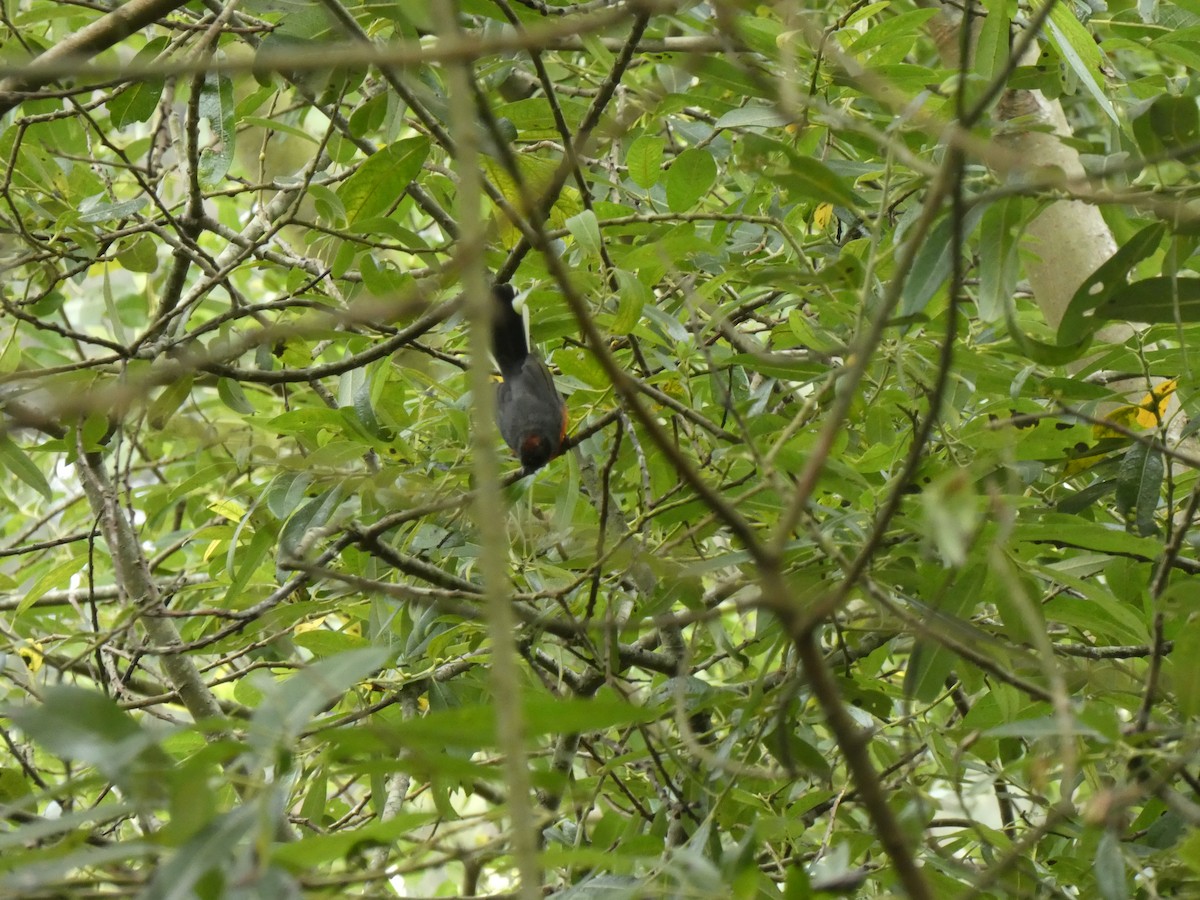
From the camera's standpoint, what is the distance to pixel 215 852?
107 centimetres

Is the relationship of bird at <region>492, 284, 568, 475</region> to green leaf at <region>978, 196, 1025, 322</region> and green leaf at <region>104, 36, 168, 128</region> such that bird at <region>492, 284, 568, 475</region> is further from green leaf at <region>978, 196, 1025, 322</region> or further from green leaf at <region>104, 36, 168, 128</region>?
green leaf at <region>978, 196, 1025, 322</region>

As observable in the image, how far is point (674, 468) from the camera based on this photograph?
6.01 feet

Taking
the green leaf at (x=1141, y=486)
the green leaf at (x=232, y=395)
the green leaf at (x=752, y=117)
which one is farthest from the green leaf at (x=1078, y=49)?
the green leaf at (x=232, y=395)

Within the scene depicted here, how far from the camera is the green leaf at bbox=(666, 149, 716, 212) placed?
8.79ft

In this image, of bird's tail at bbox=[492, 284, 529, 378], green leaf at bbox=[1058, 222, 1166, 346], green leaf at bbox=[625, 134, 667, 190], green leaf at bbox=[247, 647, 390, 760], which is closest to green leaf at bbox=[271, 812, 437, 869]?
green leaf at bbox=[247, 647, 390, 760]

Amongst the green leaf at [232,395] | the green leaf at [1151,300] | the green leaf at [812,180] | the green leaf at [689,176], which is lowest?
the green leaf at [1151,300]

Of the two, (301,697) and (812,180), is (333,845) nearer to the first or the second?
(301,697)

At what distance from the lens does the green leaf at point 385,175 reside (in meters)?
2.68

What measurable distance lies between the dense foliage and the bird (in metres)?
0.26

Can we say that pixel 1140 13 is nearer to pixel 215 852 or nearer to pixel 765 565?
pixel 765 565

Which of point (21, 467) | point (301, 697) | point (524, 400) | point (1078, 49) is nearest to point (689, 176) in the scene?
point (1078, 49)

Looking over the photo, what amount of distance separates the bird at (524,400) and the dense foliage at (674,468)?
0.26 m

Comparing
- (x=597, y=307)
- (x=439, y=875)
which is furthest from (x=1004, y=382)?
(x=439, y=875)

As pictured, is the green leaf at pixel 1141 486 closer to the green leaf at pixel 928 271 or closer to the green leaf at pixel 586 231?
the green leaf at pixel 928 271
